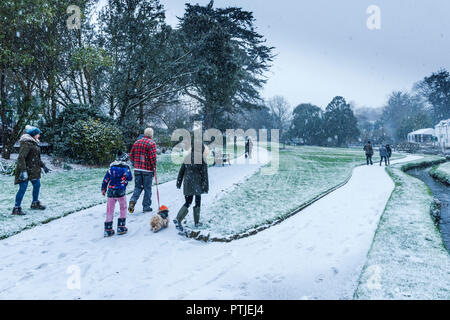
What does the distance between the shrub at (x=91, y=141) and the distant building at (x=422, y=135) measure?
57645mm

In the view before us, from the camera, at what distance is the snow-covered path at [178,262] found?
3.58m

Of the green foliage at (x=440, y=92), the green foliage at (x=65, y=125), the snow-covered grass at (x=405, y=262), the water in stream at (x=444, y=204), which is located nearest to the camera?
the snow-covered grass at (x=405, y=262)

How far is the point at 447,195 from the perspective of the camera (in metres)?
11.9

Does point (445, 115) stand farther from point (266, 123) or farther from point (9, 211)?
point (9, 211)

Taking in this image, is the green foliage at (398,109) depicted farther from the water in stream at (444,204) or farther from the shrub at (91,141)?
the shrub at (91,141)

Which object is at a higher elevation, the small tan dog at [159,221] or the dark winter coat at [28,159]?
the dark winter coat at [28,159]

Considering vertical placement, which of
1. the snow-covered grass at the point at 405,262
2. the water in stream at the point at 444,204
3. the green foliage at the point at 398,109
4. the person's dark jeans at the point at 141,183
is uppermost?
the green foliage at the point at 398,109

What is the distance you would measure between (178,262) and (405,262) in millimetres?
3588

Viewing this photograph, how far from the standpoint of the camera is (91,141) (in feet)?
50.1

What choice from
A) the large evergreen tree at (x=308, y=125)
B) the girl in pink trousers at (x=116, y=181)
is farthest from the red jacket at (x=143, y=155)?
the large evergreen tree at (x=308, y=125)

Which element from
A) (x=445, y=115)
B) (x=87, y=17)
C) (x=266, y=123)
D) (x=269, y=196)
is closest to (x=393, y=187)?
(x=269, y=196)

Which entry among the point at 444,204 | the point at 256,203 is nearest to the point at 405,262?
the point at 256,203

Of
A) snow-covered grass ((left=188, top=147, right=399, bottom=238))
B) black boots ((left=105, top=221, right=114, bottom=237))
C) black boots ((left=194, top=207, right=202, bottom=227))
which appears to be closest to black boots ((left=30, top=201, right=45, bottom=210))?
black boots ((left=105, top=221, right=114, bottom=237))
